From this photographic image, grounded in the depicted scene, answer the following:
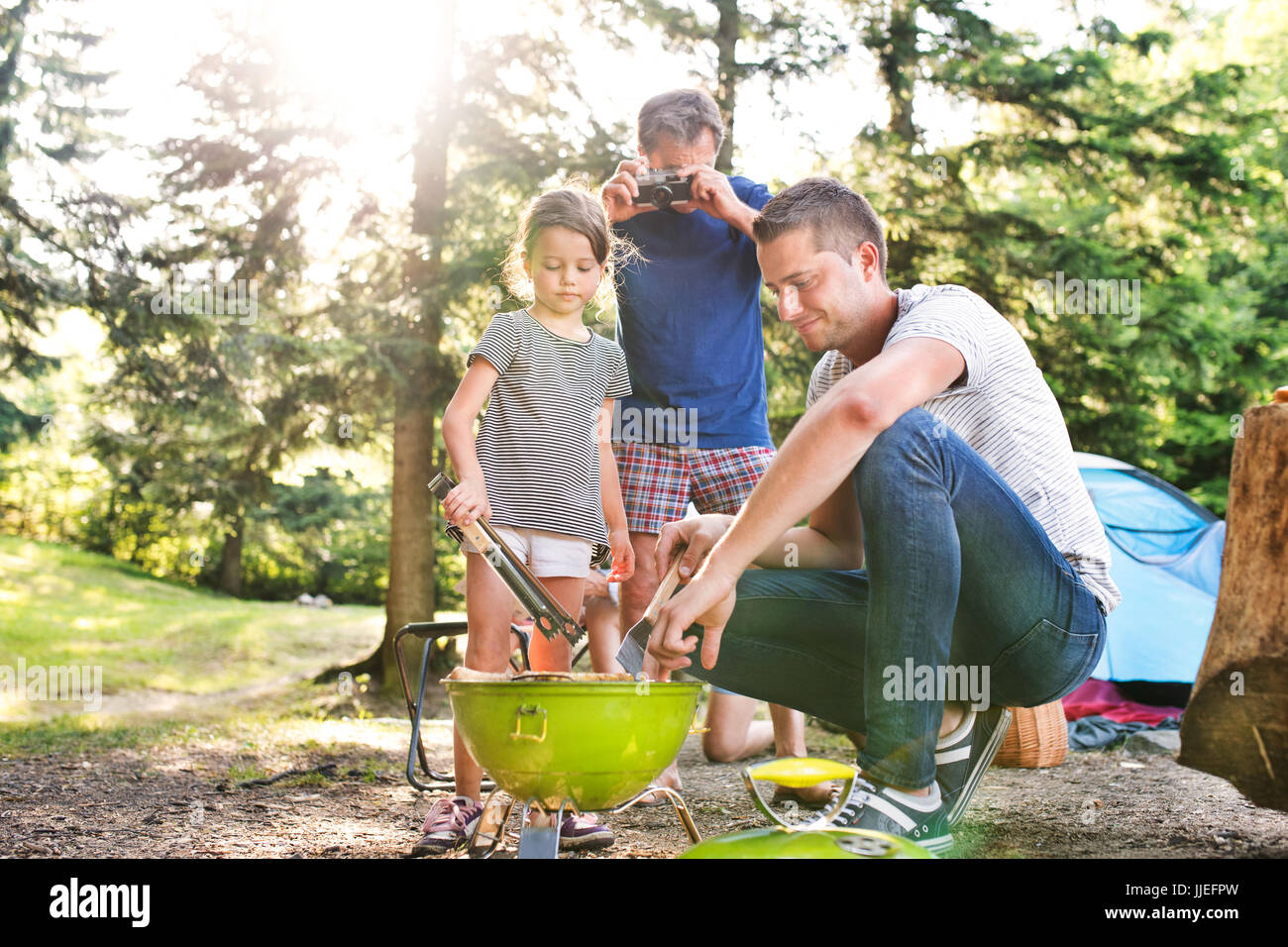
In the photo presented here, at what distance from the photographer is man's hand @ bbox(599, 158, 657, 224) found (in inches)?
124

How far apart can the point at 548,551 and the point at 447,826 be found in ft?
2.53

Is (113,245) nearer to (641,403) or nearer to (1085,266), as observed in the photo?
(641,403)

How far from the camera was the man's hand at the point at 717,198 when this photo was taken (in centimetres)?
308

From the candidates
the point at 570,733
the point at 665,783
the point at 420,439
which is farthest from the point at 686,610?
the point at 420,439

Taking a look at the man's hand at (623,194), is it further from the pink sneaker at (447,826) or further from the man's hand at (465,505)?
the pink sneaker at (447,826)

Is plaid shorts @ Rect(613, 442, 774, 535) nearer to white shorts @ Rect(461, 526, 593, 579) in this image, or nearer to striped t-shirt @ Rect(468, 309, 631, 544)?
striped t-shirt @ Rect(468, 309, 631, 544)

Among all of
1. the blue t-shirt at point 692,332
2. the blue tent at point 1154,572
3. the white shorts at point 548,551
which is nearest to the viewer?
the white shorts at point 548,551

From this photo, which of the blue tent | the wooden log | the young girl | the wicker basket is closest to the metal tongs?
the young girl

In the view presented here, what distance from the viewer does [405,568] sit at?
28.2 ft

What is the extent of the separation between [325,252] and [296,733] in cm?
526

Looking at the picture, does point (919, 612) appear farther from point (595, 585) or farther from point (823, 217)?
point (595, 585)

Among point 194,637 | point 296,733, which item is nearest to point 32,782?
point 296,733

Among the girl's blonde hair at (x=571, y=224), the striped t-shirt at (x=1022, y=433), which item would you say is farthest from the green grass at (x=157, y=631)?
the striped t-shirt at (x=1022, y=433)

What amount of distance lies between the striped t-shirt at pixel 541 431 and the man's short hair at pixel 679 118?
0.81m
